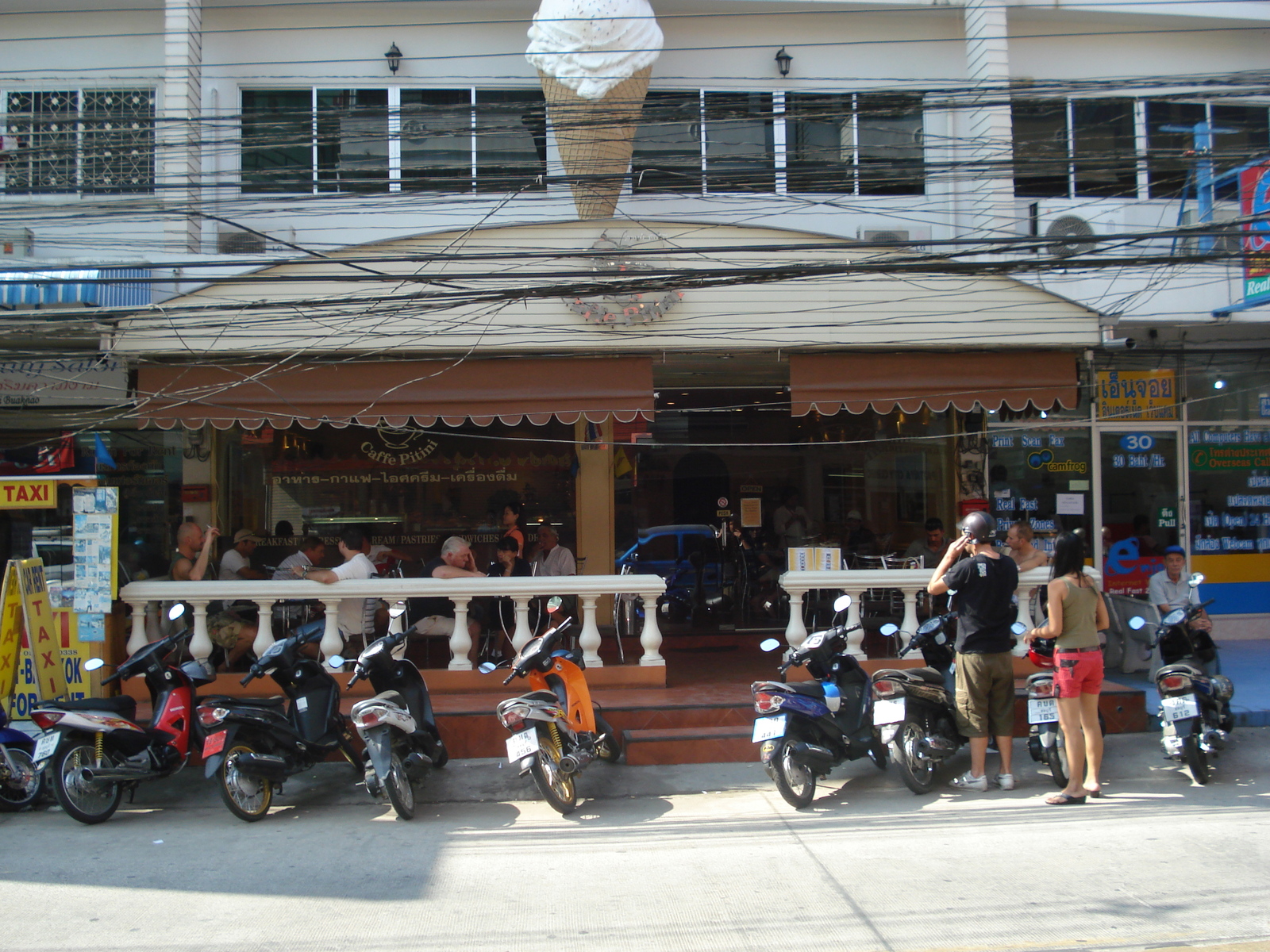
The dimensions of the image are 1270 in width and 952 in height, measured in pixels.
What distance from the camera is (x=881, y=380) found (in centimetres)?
823

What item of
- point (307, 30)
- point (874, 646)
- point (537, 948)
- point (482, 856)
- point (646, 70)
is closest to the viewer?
point (537, 948)

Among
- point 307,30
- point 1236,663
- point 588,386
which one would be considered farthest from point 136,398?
point 1236,663

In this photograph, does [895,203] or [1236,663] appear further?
[895,203]

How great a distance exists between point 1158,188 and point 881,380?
5018 millimetres

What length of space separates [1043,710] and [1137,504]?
18.7 feet

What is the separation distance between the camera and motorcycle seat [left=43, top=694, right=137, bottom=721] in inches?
225

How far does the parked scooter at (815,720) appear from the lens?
568cm

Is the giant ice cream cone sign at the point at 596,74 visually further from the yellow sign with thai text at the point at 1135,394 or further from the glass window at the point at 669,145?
the yellow sign with thai text at the point at 1135,394

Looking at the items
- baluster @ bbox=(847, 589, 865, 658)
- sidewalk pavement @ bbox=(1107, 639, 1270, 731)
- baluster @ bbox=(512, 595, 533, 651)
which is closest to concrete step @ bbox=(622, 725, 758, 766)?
baluster @ bbox=(512, 595, 533, 651)

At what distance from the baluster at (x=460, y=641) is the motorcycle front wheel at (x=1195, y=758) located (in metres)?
5.13

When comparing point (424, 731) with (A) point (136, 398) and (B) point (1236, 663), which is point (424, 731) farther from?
(B) point (1236, 663)

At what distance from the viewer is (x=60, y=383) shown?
9.38m

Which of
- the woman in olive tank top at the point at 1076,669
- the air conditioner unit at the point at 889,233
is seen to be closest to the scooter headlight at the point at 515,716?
the woman in olive tank top at the point at 1076,669

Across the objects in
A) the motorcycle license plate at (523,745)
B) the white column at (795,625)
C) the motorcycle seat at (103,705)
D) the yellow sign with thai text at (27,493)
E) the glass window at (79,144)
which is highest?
the glass window at (79,144)
